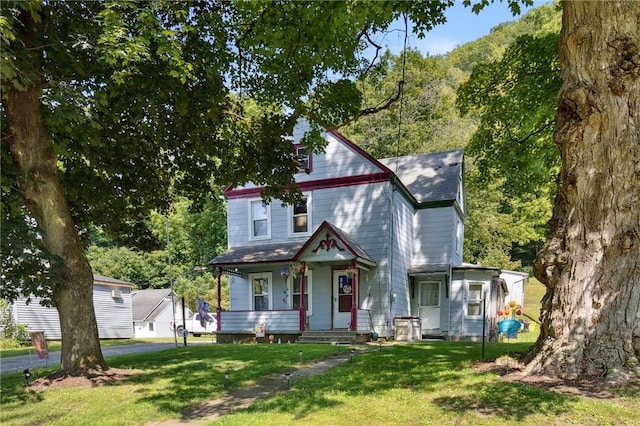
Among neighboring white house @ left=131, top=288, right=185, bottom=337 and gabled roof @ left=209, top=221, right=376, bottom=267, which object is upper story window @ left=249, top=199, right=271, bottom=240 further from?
neighboring white house @ left=131, top=288, right=185, bottom=337

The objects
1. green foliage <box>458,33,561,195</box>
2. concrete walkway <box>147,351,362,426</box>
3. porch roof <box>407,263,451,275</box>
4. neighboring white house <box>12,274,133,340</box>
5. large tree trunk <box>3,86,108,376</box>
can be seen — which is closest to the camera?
concrete walkway <box>147,351,362,426</box>

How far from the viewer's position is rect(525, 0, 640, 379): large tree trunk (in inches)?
205

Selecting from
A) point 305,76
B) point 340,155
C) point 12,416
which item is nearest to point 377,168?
point 340,155

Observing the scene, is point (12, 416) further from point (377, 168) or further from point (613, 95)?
point (377, 168)

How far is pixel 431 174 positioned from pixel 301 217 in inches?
254

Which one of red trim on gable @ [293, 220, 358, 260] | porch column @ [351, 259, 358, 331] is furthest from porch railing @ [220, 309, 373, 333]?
red trim on gable @ [293, 220, 358, 260]

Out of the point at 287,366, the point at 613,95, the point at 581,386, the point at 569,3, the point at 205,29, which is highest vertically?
the point at 205,29

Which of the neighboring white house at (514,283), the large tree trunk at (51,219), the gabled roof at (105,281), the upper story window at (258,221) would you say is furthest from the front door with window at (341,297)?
the gabled roof at (105,281)

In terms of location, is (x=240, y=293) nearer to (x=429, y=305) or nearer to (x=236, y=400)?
(x=429, y=305)

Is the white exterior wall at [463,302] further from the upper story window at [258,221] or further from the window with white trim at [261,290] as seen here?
the upper story window at [258,221]

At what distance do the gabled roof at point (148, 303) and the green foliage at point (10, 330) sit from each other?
14.5m

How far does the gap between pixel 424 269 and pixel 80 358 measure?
12.9 meters

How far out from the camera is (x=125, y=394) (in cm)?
624

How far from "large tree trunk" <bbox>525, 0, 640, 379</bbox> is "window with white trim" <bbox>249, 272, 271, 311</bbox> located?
12.4 m
